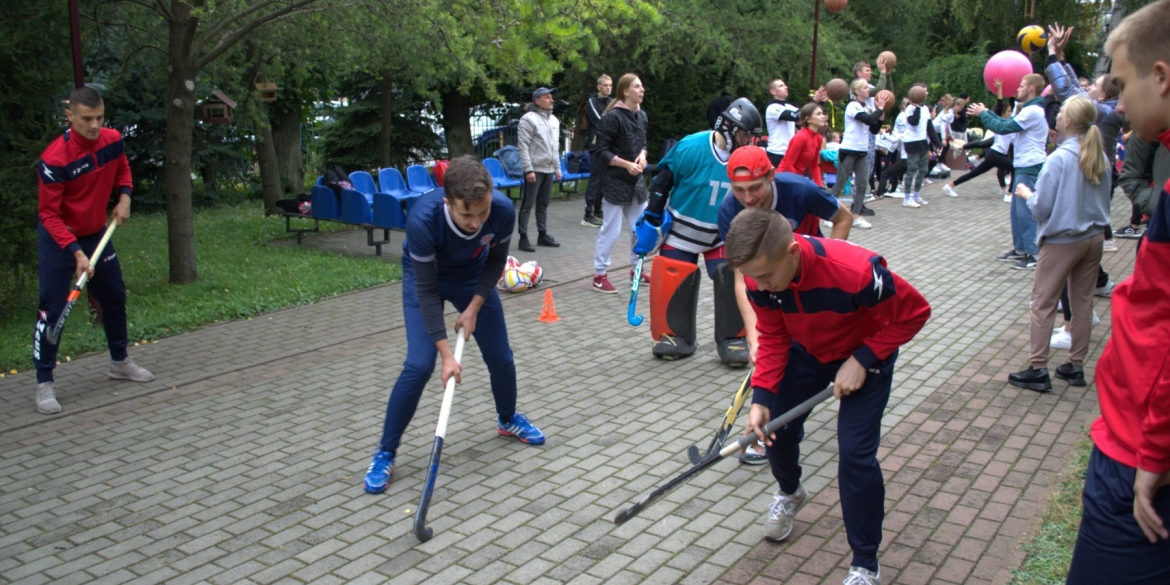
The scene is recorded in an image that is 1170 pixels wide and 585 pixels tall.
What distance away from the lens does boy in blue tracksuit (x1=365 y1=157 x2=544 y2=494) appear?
4445mm

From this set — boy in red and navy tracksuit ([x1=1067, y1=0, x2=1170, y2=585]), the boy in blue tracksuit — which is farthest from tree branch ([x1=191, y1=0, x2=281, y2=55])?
boy in red and navy tracksuit ([x1=1067, y1=0, x2=1170, y2=585])

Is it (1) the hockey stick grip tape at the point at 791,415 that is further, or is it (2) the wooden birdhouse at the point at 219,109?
(2) the wooden birdhouse at the point at 219,109

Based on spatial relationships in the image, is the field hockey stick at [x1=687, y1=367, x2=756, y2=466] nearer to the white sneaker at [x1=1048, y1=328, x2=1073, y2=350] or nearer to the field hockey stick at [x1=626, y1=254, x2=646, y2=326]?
the field hockey stick at [x1=626, y1=254, x2=646, y2=326]

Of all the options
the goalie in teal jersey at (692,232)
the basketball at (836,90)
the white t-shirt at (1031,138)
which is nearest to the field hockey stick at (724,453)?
the goalie in teal jersey at (692,232)

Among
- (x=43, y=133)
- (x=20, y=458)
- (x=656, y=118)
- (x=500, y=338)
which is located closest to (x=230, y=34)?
(x=43, y=133)

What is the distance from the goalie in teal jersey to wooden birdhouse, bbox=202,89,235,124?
448 inches

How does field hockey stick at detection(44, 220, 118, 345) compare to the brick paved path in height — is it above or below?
above

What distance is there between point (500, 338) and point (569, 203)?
36.4 ft

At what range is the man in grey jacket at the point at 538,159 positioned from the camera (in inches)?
449

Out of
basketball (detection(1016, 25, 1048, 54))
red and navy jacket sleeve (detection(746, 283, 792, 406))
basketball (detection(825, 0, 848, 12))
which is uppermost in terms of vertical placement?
basketball (detection(825, 0, 848, 12))

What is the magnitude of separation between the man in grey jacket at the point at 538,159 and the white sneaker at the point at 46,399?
6.03 metres

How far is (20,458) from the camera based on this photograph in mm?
5301

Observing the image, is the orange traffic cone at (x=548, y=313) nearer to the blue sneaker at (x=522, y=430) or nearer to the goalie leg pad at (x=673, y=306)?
the goalie leg pad at (x=673, y=306)

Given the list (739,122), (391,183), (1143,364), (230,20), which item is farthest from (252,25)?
(1143,364)
